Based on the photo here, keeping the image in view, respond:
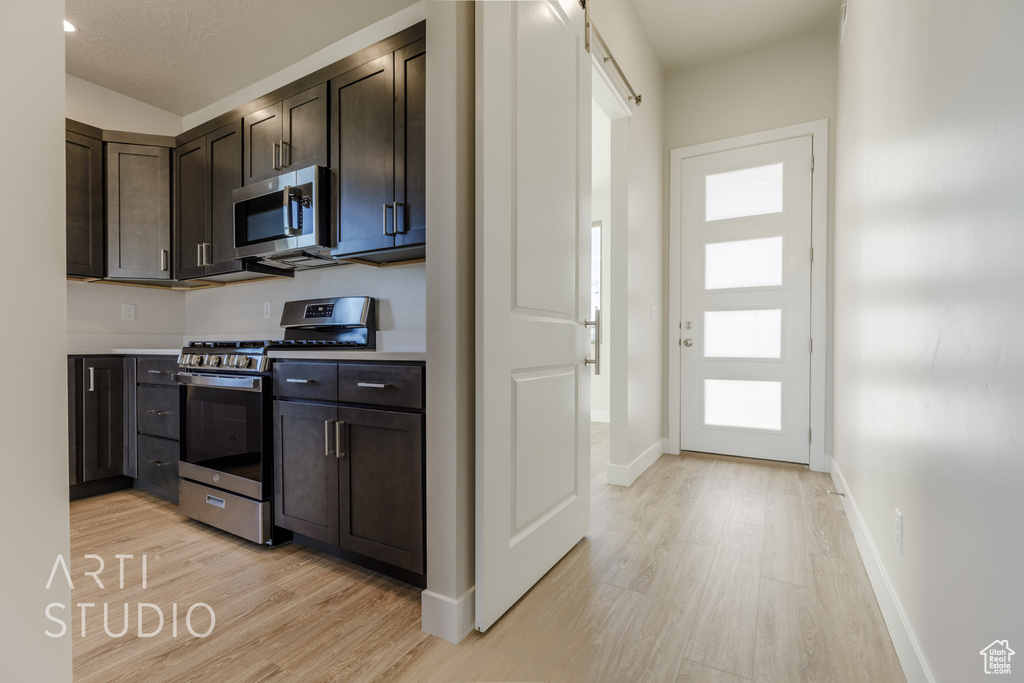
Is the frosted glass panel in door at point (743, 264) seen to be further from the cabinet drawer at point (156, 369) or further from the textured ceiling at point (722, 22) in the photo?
the cabinet drawer at point (156, 369)

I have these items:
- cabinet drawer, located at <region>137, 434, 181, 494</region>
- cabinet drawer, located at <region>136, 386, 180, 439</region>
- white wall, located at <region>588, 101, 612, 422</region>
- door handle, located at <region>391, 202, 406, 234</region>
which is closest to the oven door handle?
cabinet drawer, located at <region>136, 386, 180, 439</region>

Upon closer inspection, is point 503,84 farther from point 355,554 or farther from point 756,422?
point 756,422

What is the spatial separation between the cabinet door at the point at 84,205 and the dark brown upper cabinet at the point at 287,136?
3.41ft

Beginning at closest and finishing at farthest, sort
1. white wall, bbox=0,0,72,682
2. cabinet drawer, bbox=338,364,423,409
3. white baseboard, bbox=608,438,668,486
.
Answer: white wall, bbox=0,0,72,682
cabinet drawer, bbox=338,364,423,409
white baseboard, bbox=608,438,668,486

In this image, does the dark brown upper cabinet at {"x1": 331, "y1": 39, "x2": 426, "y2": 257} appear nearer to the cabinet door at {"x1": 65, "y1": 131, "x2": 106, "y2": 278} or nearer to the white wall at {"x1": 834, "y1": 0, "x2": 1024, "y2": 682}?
the white wall at {"x1": 834, "y1": 0, "x2": 1024, "y2": 682}

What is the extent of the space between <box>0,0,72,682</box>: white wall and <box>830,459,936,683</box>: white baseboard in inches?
65.2

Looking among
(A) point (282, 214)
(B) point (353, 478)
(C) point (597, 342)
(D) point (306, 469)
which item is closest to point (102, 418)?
(A) point (282, 214)

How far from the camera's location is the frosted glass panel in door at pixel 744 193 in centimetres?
327

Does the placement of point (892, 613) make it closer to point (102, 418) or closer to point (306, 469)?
point (306, 469)

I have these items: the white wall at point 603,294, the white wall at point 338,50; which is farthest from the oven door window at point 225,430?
the white wall at point 603,294

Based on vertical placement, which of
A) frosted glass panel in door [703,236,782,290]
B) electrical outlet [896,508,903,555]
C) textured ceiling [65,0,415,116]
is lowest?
electrical outlet [896,508,903,555]

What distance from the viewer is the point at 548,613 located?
1.50 metres

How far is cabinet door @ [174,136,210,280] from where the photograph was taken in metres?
2.92

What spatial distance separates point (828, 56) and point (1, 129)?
4036mm
